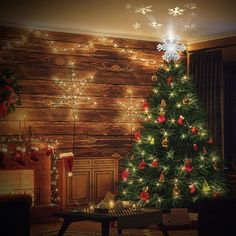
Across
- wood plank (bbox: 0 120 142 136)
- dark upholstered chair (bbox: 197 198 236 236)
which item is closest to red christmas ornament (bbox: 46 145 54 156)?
wood plank (bbox: 0 120 142 136)

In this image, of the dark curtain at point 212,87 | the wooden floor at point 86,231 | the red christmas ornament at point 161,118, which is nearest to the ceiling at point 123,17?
the dark curtain at point 212,87

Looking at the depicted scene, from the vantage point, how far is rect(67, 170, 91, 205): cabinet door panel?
943cm

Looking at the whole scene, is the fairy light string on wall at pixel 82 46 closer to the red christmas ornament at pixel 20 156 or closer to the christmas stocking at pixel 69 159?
the red christmas ornament at pixel 20 156

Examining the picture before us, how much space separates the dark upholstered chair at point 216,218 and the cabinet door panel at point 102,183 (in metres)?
3.77

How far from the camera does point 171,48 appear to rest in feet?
31.5

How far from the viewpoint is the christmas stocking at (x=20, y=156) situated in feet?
27.8

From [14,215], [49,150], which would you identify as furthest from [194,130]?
[14,215]

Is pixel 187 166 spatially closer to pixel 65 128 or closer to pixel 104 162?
pixel 104 162

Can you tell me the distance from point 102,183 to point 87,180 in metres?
0.29

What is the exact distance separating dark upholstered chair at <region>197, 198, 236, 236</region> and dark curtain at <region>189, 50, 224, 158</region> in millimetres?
3937

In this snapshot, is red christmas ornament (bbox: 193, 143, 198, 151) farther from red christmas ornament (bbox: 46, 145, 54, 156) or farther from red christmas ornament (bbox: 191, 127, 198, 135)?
red christmas ornament (bbox: 46, 145, 54, 156)

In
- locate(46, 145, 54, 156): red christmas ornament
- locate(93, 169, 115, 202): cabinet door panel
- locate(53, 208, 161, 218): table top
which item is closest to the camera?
locate(53, 208, 161, 218): table top

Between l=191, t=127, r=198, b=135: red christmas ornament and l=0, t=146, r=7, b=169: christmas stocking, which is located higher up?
l=191, t=127, r=198, b=135: red christmas ornament

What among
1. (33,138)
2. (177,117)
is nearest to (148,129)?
(177,117)
